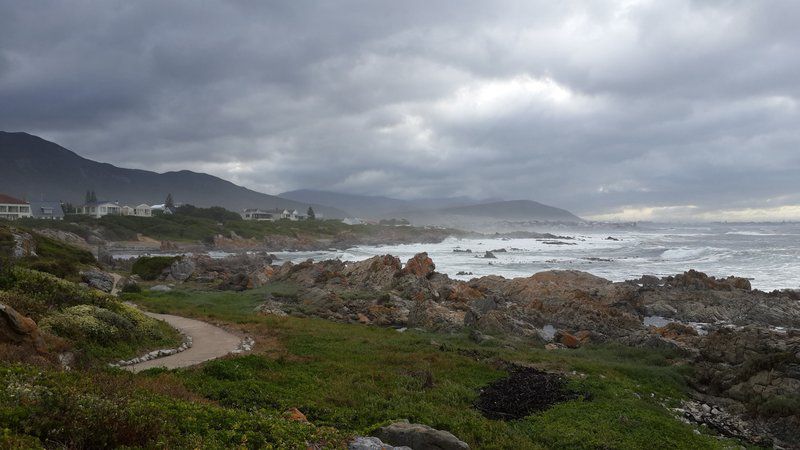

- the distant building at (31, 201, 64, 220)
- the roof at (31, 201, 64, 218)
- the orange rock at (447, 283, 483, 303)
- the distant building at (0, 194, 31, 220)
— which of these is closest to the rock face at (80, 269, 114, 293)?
the orange rock at (447, 283, 483, 303)

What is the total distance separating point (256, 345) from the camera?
1892 cm

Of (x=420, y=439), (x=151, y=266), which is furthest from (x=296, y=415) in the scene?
(x=151, y=266)

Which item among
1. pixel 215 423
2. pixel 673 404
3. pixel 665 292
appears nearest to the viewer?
pixel 215 423

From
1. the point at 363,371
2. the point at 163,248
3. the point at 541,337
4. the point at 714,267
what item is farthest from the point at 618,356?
the point at 163,248

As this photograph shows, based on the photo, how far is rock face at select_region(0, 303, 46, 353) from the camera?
11703 millimetres

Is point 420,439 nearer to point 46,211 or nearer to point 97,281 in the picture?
point 97,281

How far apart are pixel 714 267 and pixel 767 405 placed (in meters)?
51.1

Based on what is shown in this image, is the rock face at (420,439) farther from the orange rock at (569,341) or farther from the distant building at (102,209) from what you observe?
the distant building at (102,209)

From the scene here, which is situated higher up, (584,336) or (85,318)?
(85,318)

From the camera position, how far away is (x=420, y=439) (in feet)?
29.5

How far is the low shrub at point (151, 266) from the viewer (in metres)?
46.6

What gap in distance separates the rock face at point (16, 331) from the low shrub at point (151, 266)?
3642cm

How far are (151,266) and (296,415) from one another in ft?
142

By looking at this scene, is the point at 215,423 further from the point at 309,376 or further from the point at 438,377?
the point at 438,377
